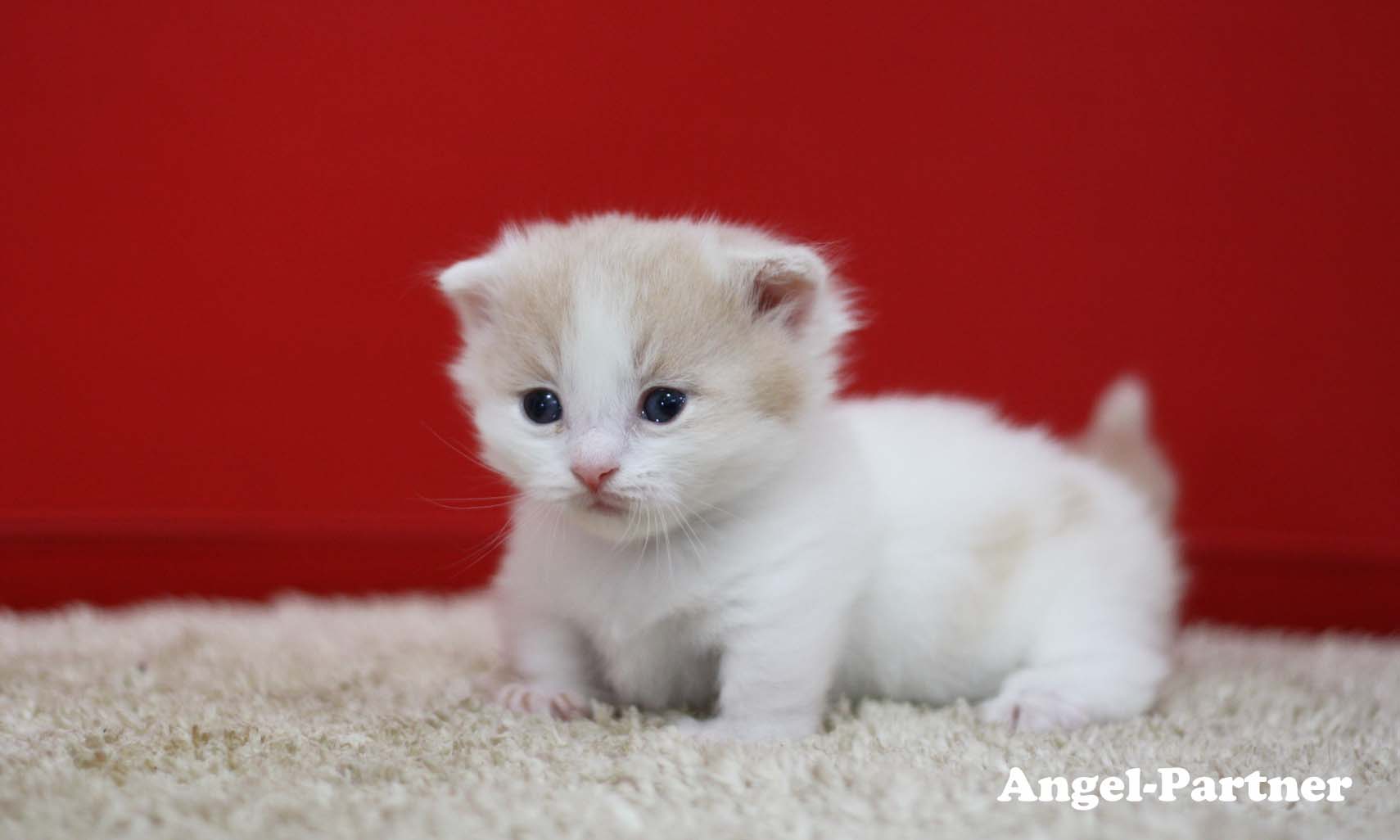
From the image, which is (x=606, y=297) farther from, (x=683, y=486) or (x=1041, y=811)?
(x=1041, y=811)

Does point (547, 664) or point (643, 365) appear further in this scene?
point (547, 664)

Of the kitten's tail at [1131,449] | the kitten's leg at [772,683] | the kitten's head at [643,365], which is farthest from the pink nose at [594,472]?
the kitten's tail at [1131,449]

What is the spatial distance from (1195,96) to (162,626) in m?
2.25

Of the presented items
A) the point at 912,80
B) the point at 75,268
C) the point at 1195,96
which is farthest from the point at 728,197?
the point at 75,268

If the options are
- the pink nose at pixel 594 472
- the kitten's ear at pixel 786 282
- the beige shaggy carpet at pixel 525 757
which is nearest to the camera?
the beige shaggy carpet at pixel 525 757

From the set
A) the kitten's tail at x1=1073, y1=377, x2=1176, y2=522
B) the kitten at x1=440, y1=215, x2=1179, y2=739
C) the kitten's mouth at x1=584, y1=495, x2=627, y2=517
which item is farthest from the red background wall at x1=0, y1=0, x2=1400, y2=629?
the kitten's mouth at x1=584, y1=495, x2=627, y2=517

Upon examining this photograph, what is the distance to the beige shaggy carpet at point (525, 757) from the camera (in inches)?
43.2

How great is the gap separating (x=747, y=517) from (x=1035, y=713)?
1.52 feet

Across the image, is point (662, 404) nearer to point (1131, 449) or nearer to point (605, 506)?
point (605, 506)

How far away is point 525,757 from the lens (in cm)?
130

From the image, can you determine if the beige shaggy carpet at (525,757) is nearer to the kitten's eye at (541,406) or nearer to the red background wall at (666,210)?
the kitten's eye at (541,406)

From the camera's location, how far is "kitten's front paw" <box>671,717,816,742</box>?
1.42m

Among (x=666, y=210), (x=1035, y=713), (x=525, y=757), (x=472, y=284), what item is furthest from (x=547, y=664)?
(x=666, y=210)

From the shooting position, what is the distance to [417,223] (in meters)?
2.41
